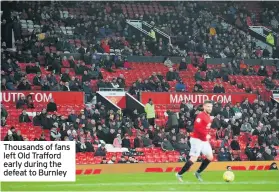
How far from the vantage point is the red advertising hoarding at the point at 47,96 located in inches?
1035

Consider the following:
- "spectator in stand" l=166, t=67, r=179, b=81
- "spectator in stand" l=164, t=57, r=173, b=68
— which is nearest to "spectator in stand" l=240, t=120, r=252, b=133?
"spectator in stand" l=166, t=67, r=179, b=81

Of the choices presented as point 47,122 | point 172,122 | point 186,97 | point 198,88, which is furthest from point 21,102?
point 198,88

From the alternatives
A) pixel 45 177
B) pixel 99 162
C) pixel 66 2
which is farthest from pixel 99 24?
pixel 45 177

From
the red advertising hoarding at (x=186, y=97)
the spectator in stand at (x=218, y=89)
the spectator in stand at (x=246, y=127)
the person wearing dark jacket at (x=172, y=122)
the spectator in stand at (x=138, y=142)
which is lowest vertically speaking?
the spectator in stand at (x=138, y=142)

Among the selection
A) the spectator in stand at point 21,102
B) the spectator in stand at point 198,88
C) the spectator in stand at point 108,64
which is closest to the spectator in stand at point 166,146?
the spectator in stand at point 198,88

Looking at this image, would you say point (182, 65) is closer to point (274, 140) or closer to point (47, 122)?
point (274, 140)

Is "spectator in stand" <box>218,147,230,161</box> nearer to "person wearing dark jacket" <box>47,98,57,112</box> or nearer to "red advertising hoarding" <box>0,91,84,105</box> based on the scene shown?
"red advertising hoarding" <box>0,91,84,105</box>

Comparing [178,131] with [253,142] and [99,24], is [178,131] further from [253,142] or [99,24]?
[99,24]

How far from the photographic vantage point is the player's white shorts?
16.9 m

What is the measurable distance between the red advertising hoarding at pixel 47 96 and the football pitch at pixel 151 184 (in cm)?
566

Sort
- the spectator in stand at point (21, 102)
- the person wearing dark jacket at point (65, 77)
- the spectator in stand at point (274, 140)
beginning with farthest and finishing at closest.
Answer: the person wearing dark jacket at point (65, 77)
the spectator in stand at point (274, 140)
the spectator in stand at point (21, 102)

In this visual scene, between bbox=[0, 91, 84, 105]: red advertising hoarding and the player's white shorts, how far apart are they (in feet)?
34.4

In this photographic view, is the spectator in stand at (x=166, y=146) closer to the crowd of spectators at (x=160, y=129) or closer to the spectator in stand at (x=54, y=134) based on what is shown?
the crowd of spectators at (x=160, y=129)

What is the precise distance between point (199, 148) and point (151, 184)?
204cm
